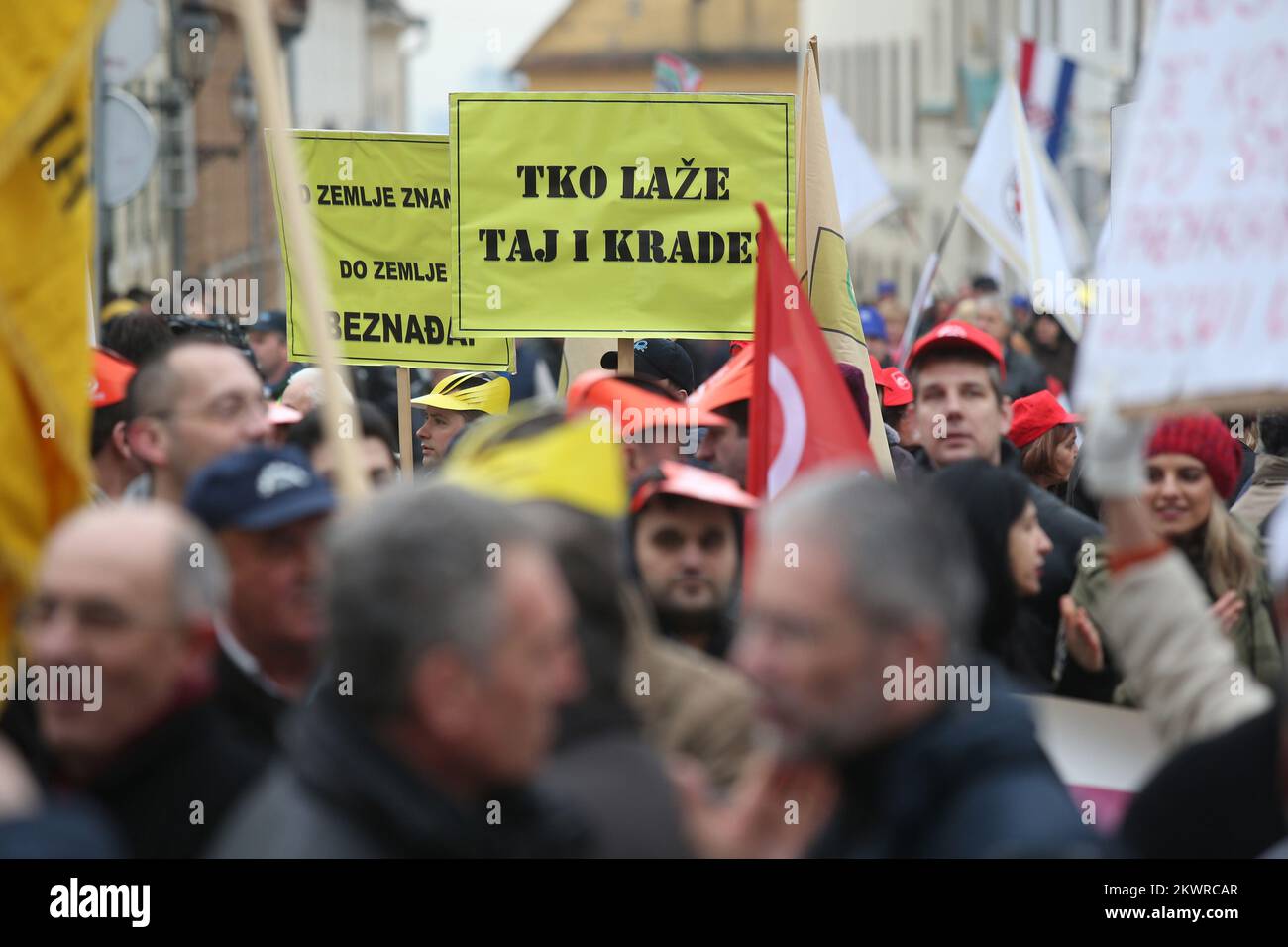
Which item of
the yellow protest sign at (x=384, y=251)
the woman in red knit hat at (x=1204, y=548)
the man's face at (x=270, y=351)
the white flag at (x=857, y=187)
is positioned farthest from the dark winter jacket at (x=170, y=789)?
the white flag at (x=857, y=187)

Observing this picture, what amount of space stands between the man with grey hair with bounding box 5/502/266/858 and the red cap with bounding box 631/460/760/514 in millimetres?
1552

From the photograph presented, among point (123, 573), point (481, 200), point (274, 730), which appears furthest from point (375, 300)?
point (123, 573)

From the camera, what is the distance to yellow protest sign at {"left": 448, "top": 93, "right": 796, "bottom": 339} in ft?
24.0

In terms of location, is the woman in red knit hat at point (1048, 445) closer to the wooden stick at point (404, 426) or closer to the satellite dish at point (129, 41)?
the wooden stick at point (404, 426)

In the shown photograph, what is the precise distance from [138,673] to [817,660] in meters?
1.02

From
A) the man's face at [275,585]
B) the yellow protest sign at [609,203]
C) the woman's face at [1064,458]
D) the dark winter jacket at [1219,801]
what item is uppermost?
the yellow protest sign at [609,203]

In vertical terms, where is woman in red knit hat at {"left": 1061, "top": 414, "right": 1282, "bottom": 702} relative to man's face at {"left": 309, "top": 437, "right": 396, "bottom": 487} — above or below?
below

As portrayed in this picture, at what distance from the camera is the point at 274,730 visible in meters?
3.70

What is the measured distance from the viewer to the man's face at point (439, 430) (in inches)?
303

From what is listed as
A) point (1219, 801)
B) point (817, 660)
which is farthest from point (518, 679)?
point (1219, 801)

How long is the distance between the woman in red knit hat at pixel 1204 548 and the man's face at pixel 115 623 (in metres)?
2.70

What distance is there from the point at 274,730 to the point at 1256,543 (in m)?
3.04

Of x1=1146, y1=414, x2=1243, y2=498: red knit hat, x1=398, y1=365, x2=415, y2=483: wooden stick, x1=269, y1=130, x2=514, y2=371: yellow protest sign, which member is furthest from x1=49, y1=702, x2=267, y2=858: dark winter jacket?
x1=269, y1=130, x2=514, y2=371: yellow protest sign

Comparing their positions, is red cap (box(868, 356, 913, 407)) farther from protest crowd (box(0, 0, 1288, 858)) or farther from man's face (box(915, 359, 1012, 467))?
protest crowd (box(0, 0, 1288, 858))
